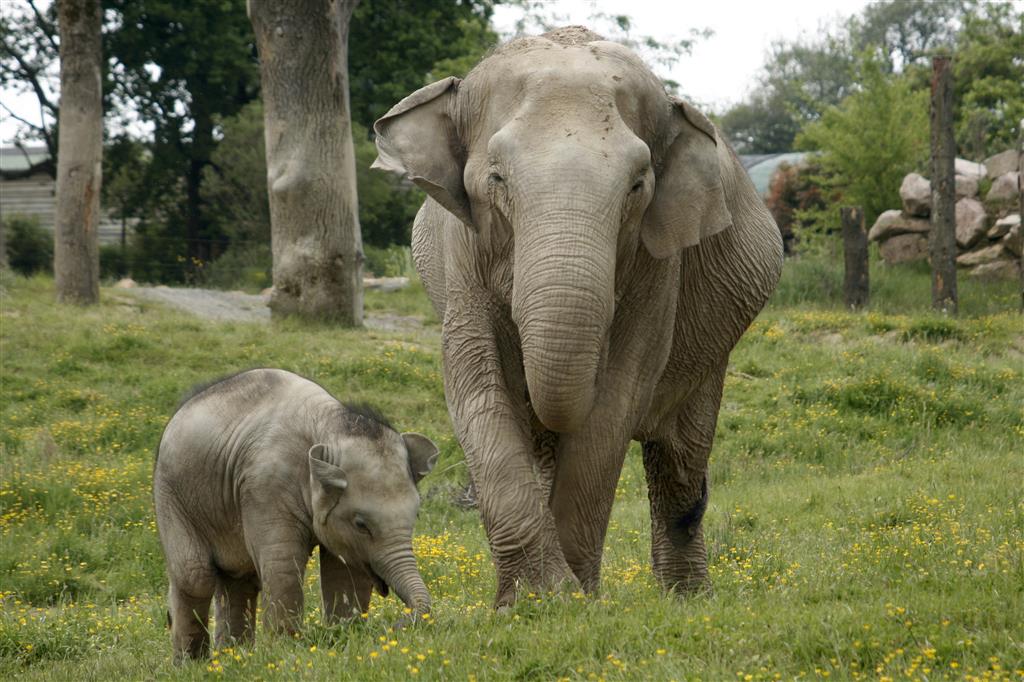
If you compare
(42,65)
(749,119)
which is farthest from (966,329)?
(749,119)

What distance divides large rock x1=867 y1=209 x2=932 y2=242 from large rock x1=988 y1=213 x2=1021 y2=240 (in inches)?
45.4

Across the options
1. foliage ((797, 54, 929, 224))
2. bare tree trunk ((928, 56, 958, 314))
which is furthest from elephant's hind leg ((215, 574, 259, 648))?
foliage ((797, 54, 929, 224))

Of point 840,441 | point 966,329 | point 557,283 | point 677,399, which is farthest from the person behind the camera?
point 966,329

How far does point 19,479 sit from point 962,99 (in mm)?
34896

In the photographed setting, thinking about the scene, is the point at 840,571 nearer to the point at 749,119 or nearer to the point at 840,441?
the point at 840,441

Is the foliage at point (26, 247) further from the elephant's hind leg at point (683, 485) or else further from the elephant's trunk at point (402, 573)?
the elephant's trunk at point (402, 573)

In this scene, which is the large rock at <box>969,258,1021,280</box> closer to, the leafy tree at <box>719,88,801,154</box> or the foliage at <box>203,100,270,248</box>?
the foliage at <box>203,100,270,248</box>

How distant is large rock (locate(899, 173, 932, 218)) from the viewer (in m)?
24.5

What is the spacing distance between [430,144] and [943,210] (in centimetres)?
1612

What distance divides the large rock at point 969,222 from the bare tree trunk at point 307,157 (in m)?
11.6

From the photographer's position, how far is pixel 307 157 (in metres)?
18.3

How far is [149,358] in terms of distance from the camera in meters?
15.6

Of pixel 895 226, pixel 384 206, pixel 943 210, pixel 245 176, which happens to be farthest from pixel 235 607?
pixel 384 206

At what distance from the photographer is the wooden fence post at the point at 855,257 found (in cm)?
2088
